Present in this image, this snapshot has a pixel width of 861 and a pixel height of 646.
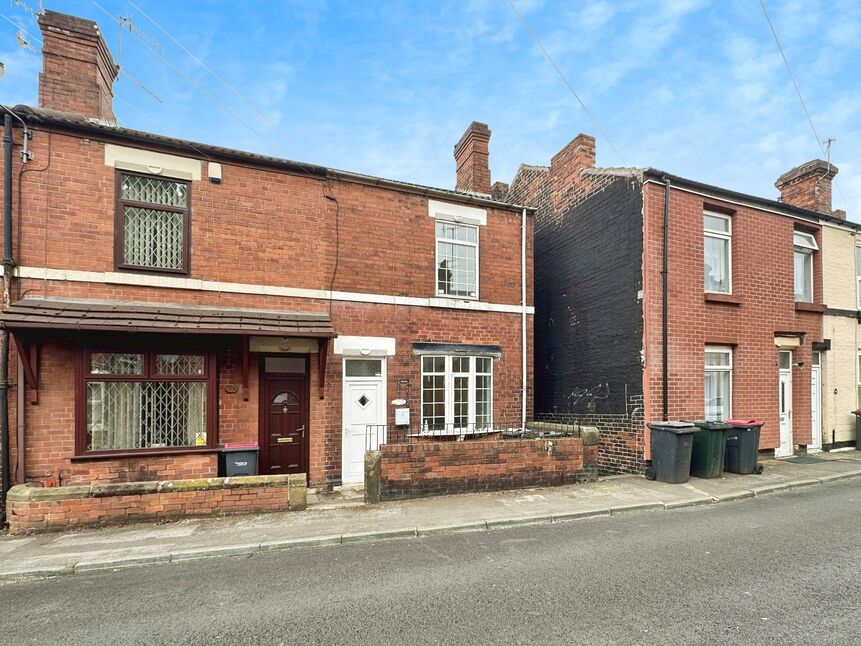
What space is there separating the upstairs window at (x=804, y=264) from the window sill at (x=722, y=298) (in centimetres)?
326

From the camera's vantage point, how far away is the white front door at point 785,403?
38.2 feet

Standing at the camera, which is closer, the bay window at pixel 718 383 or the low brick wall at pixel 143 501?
the low brick wall at pixel 143 501

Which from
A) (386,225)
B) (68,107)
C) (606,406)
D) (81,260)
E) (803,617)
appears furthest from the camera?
(606,406)

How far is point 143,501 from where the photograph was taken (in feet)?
21.0

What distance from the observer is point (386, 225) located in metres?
9.41

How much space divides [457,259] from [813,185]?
11856 mm

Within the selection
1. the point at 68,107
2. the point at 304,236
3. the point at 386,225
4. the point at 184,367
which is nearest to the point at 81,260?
the point at 184,367

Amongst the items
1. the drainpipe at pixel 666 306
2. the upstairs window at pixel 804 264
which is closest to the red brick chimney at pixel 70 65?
the drainpipe at pixel 666 306

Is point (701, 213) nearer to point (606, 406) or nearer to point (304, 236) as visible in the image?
point (606, 406)

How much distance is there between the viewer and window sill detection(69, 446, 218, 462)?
7.05 m

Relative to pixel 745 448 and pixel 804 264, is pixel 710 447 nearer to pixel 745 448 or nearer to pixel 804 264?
pixel 745 448

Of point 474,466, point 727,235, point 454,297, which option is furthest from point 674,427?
point 727,235

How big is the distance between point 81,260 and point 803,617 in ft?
33.4

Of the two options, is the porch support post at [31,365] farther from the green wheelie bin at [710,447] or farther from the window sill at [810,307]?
the window sill at [810,307]
